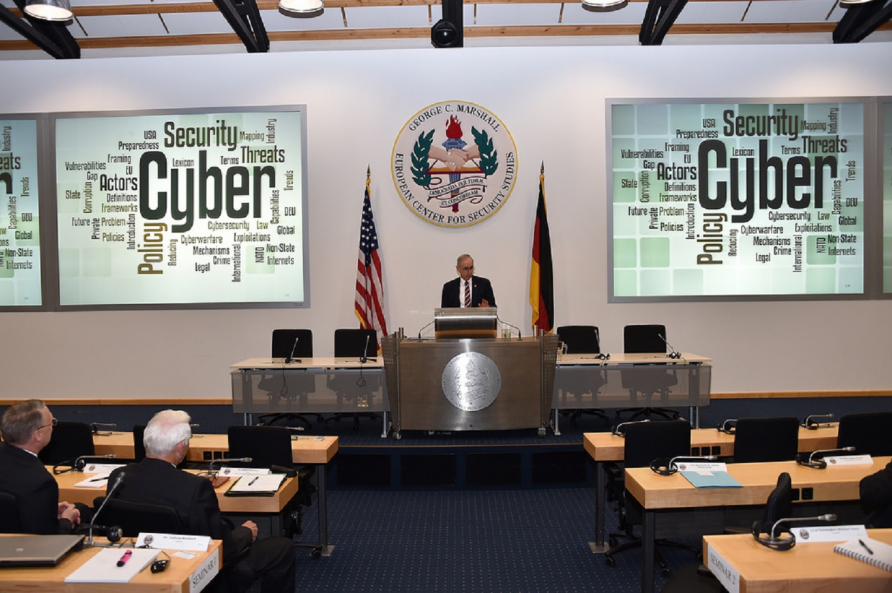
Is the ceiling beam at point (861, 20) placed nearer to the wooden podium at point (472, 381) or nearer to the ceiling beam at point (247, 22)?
the wooden podium at point (472, 381)

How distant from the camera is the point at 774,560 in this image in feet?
6.86

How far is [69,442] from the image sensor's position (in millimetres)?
3939

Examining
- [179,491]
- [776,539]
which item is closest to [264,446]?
[179,491]

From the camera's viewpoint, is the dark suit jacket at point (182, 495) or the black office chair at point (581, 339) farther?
the black office chair at point (581, 339)

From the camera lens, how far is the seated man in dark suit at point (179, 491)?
2512 mm

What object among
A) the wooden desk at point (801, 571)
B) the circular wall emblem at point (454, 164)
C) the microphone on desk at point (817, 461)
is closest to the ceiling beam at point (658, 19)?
the circular wall emblem at point (454, 164)

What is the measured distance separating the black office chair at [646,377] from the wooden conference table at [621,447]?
1728mm

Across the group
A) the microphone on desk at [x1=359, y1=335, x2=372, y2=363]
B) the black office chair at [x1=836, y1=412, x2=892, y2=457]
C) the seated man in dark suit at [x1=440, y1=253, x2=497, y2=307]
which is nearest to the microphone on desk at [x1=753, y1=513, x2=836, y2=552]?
the black office chair at [x1=836, y1=412, x2=892, y2=457]

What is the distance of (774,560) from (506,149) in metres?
6.26

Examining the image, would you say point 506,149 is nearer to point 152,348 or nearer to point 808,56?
point 808,56

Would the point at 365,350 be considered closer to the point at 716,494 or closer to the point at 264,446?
the point at 264,446

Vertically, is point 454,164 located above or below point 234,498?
above

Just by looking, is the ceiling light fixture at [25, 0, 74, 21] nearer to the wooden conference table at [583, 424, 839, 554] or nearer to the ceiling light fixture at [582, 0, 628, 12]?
the ceiling light fixture at [582, 0, 628, 12]

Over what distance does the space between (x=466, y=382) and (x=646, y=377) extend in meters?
1.77
